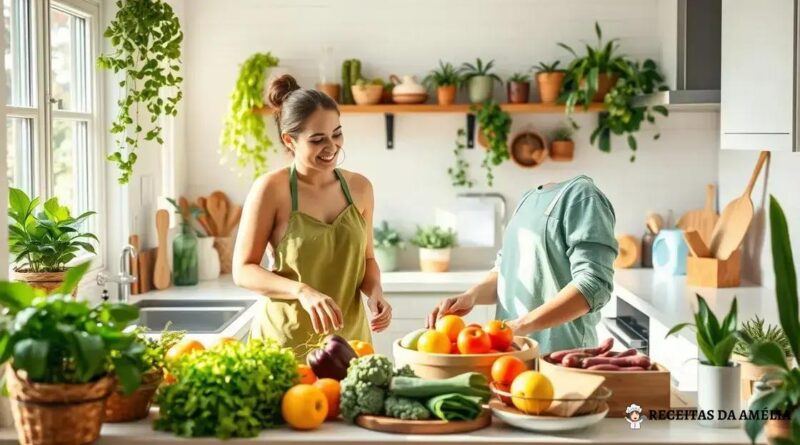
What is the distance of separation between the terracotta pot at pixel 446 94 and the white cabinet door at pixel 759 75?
142 centimetres

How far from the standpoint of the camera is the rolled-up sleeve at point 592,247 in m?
2.91

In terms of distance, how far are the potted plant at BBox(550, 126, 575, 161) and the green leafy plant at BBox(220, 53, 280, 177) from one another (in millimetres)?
1441

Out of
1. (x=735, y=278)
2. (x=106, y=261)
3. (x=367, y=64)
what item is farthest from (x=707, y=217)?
(x=106, y=261)

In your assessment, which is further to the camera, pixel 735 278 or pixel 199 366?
pixel 735 278

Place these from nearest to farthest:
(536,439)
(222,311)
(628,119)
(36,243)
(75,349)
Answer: (75,349) → (536,439) → (36,243) → (222,311) → (628,119)

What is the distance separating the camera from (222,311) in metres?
4.82

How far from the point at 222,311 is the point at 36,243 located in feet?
5.69

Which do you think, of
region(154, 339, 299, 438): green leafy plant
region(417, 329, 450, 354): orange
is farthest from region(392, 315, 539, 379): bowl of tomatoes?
region(154, 339, 299, 438): green leafy plant

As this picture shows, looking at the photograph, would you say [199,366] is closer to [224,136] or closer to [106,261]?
[106,261]

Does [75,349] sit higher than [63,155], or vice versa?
[63,155]

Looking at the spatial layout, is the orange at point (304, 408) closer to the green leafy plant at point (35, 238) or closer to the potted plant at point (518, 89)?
the green leafy plant at point (35, 238)

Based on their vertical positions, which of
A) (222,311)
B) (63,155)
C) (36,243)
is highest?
(63,155)

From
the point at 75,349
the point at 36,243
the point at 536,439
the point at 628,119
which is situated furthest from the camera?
the point at 628,119

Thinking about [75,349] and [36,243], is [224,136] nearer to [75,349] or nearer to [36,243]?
[36,243]
